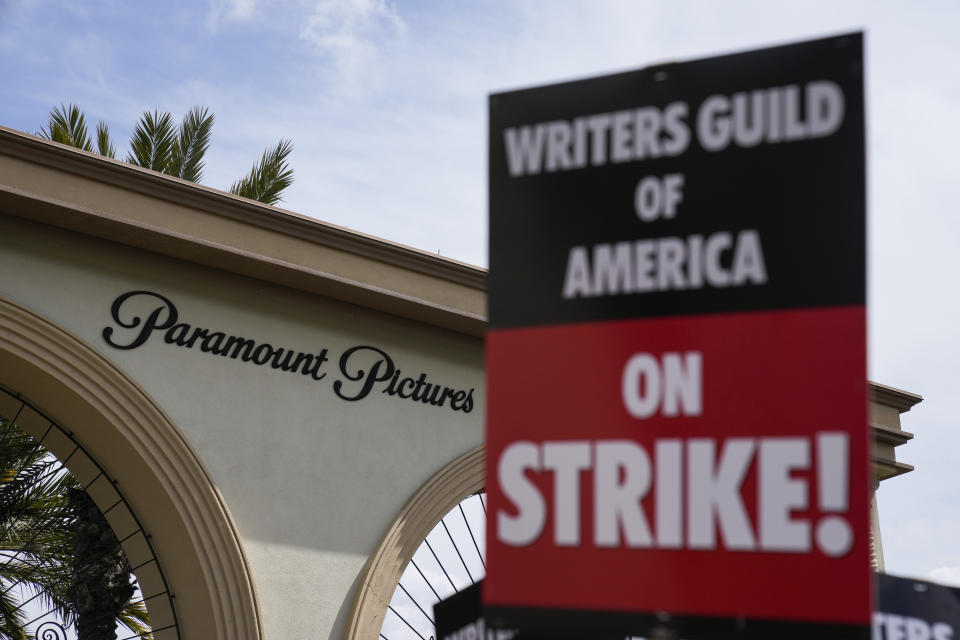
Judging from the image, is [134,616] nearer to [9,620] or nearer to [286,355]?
[9,620]

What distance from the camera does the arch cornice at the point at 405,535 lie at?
6.73m

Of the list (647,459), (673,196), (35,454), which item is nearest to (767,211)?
(673,196)

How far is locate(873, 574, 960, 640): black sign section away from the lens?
4039 mm

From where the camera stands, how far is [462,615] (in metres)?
4.21

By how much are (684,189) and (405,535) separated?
5.06 metres

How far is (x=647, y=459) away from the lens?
85.2 inches

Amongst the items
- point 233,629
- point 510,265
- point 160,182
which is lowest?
point 233,629

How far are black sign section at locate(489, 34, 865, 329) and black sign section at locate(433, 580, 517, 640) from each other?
205 centimetres

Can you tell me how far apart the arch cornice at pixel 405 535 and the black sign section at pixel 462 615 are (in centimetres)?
246

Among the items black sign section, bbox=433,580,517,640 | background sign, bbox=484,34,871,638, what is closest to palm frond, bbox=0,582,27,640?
black sign section, bbox=433,580,517,640

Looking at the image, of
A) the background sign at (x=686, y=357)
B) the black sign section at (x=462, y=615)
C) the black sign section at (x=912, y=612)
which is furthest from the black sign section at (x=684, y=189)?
the black sign section at (x=912, y=612)

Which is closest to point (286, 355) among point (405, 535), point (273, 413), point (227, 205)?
point (273, 413)

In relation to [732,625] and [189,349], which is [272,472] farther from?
[732,625]

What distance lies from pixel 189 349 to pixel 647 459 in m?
4.98
